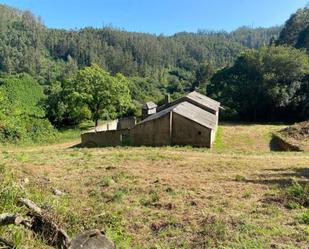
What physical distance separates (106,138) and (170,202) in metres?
24.6

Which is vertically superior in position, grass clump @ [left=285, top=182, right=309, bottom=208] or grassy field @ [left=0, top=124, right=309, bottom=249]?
grass clump @ [left=285, top=182, right=309, bottom=208]

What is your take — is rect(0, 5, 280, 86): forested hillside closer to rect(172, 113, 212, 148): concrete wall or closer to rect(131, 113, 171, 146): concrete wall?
rect(131, 113, 171, 146): concrete wall

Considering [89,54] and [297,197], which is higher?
[89,54]

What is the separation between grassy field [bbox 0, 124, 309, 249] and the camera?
831 centimetres

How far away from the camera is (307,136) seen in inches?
1374

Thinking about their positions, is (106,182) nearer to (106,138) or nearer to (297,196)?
(297,196)

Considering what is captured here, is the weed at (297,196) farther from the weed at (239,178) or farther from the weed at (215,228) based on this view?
the weed at (239,178)

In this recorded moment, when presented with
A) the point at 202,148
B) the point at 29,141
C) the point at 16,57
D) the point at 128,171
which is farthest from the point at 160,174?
the point at 16,57

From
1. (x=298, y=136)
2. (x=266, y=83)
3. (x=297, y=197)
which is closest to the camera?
(x=297, y=197)

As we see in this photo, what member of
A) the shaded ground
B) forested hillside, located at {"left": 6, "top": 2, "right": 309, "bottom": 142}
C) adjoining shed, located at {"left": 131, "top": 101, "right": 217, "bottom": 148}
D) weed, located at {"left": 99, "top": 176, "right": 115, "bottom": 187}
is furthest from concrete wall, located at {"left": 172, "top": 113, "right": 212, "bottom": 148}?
weed, located at {"left": 99, "top": 176, "right": 115, "bottom": 187}

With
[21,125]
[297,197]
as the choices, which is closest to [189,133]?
[21,125]

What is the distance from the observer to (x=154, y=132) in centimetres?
3284

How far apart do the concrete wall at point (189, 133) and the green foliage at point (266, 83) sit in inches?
1062

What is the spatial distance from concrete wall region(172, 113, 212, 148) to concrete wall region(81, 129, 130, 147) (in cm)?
436
